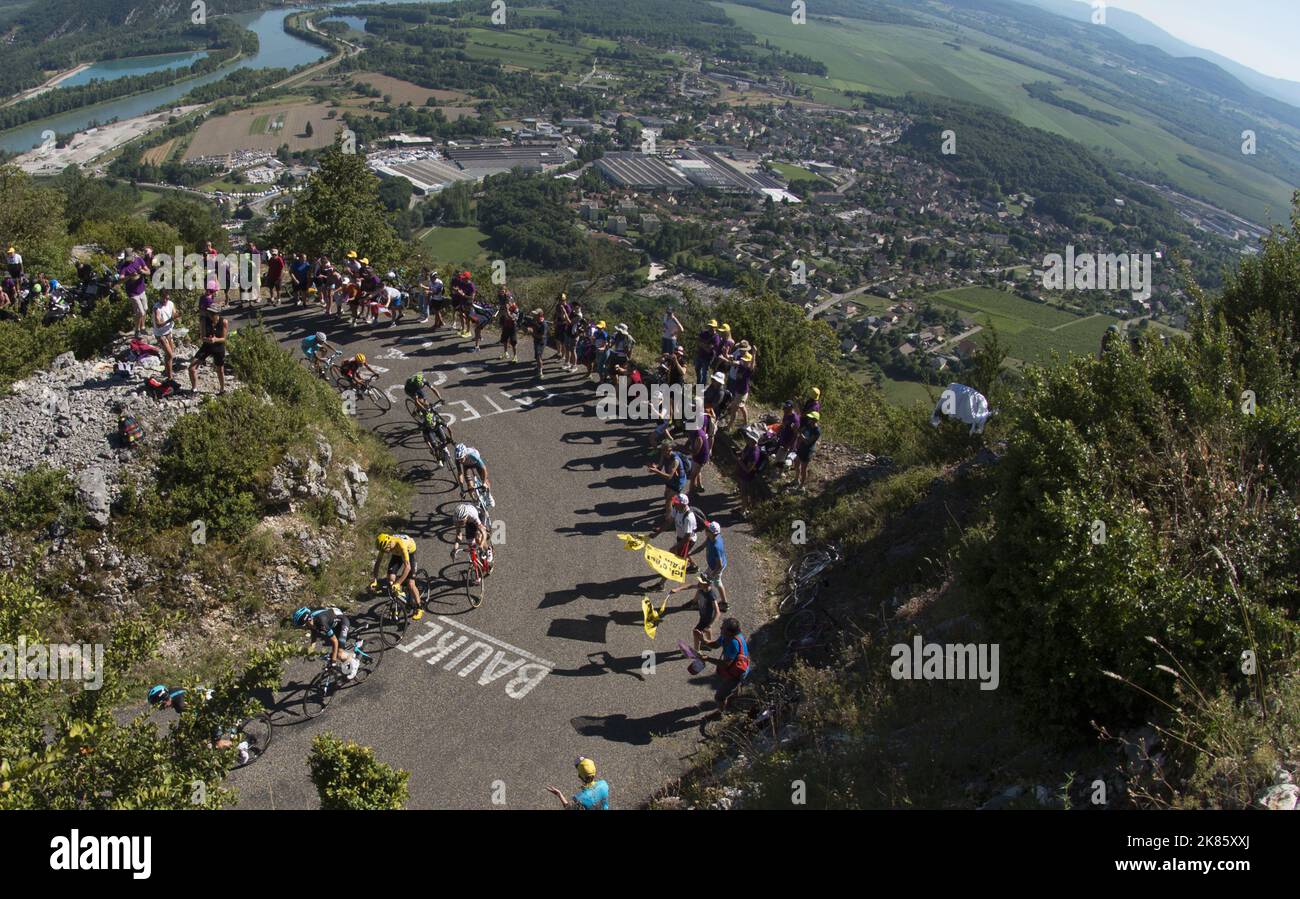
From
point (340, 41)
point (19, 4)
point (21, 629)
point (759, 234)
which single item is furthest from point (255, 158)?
point (19, 4)

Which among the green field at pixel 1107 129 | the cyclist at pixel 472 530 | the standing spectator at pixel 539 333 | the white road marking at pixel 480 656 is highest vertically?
the green field at pixel 1107 129

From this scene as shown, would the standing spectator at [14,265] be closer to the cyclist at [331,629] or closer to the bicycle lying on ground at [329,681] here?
the cyclist at [331,629]

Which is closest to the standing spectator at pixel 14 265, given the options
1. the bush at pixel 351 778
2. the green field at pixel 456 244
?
the bush at pixel 351 778

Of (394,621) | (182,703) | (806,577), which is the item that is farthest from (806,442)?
(182,703)

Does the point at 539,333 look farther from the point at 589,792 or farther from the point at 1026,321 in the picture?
the point at 1026,321

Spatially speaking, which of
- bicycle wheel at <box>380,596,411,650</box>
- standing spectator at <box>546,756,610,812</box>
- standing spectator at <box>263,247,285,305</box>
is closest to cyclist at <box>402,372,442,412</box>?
bicycle wheel at <box>380,596,411,650</box>
